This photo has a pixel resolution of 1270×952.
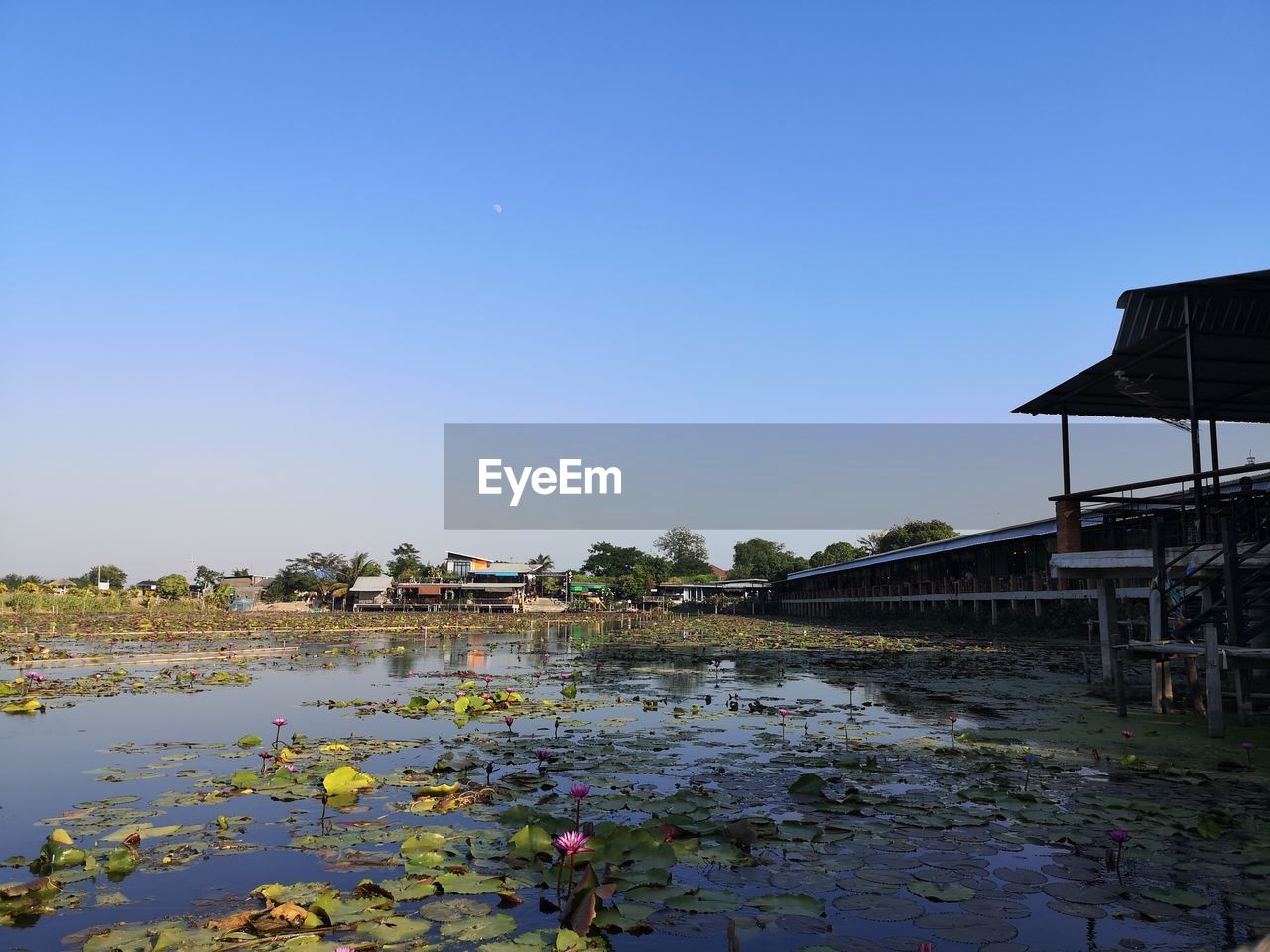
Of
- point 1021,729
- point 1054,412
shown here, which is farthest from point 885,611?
point 1021,729

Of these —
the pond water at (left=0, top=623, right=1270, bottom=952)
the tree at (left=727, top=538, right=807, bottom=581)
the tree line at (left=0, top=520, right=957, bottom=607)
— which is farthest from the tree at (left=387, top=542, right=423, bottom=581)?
the pond water at (left=0, top=623, right=1270, bottom=952)

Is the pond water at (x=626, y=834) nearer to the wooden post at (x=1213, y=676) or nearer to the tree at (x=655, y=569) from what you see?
the wooden post at (x=1213, y=676)

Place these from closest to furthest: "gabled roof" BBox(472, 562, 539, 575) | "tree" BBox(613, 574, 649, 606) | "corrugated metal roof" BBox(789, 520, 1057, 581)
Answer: "corrugated metal roof" BBox(789, 520, 1057, 581) < "tree" BBox(613, 574, 649, 606) < "gabled roof" BBox(472, 562, 539, 575)

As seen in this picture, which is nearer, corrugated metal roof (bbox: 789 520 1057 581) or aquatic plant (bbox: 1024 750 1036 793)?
aquatic plant (bbox: 1024 750 1036 793)

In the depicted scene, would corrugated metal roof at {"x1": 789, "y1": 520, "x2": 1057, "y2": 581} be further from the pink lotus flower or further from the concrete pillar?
the pink lotus flower

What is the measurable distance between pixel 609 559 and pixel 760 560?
2343 centimetres

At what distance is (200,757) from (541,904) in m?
5.82

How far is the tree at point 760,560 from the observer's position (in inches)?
4552

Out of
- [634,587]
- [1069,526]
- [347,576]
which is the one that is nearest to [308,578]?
[347,576]

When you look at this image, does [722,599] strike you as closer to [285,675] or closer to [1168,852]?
[285,675]

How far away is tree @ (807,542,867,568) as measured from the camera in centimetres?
10775

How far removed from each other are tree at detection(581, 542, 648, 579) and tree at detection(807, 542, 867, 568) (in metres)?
24.8

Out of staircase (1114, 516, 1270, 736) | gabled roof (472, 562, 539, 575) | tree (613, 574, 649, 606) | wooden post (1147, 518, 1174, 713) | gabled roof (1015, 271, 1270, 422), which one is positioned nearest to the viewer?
staircase (1114, 516, 1270, 736)

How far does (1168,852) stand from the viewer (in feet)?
16.4
